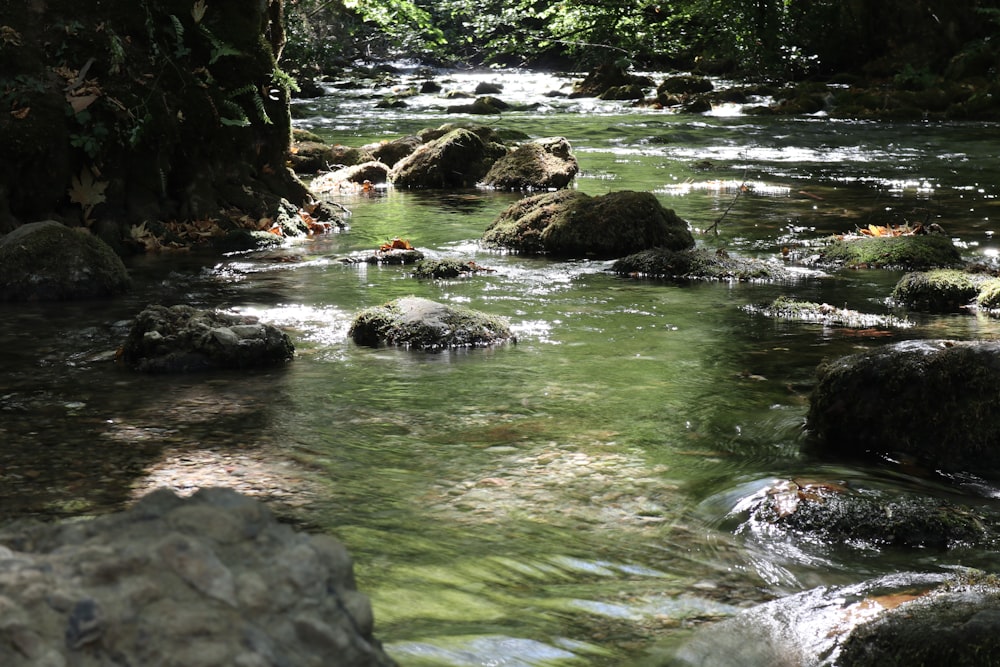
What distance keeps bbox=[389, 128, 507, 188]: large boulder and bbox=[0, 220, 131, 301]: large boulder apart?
8715 millimetres

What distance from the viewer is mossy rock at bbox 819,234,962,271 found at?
10297mm

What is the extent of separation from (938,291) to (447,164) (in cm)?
1007

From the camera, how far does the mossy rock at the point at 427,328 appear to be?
733 cm

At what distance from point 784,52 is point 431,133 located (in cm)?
2064

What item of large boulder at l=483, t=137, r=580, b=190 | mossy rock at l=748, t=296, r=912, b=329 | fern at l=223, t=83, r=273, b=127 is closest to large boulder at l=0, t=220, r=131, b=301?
fern at l=223, t=83, r=273, b=127

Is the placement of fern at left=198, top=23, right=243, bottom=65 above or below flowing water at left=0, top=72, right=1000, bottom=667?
above

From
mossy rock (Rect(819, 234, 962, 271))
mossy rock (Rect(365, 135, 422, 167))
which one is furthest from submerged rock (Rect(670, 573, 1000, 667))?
mossy rock (Rect(365, 135, 422, 167))

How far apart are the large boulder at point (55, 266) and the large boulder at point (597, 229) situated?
4.44 meters

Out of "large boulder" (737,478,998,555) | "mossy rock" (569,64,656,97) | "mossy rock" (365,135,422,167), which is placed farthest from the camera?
"mossy rock" (569,64,656,97)

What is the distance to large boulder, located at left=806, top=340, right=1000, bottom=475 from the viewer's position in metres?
5.00

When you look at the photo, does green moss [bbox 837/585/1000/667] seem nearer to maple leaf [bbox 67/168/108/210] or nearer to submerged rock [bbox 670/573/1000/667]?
submerged rock [bbox 670/573/1000/667]

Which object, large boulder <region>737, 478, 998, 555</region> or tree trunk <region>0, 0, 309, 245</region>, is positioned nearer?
large boulder <region>737, 478, 998, 555</region>

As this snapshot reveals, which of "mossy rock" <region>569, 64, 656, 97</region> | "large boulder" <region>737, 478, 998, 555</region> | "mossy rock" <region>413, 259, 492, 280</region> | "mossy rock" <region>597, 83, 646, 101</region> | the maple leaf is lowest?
"large boulder" <region>737, 478, 998, 555</region>

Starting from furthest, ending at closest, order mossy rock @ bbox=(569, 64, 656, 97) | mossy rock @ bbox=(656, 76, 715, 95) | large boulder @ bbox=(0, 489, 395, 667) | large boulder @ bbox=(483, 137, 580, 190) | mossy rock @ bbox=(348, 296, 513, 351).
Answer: mossy rock @ bbox=(569, 64, 656, 97)
mossy rock @ bbox=(656, 76, 715, 95)
large boulder @ bbox=(483, 137, 580, 190)
mossy rock @ bbox=(348, 296, 513, 351)
large boulder @ bbox=(0, 489, 395, 667)
